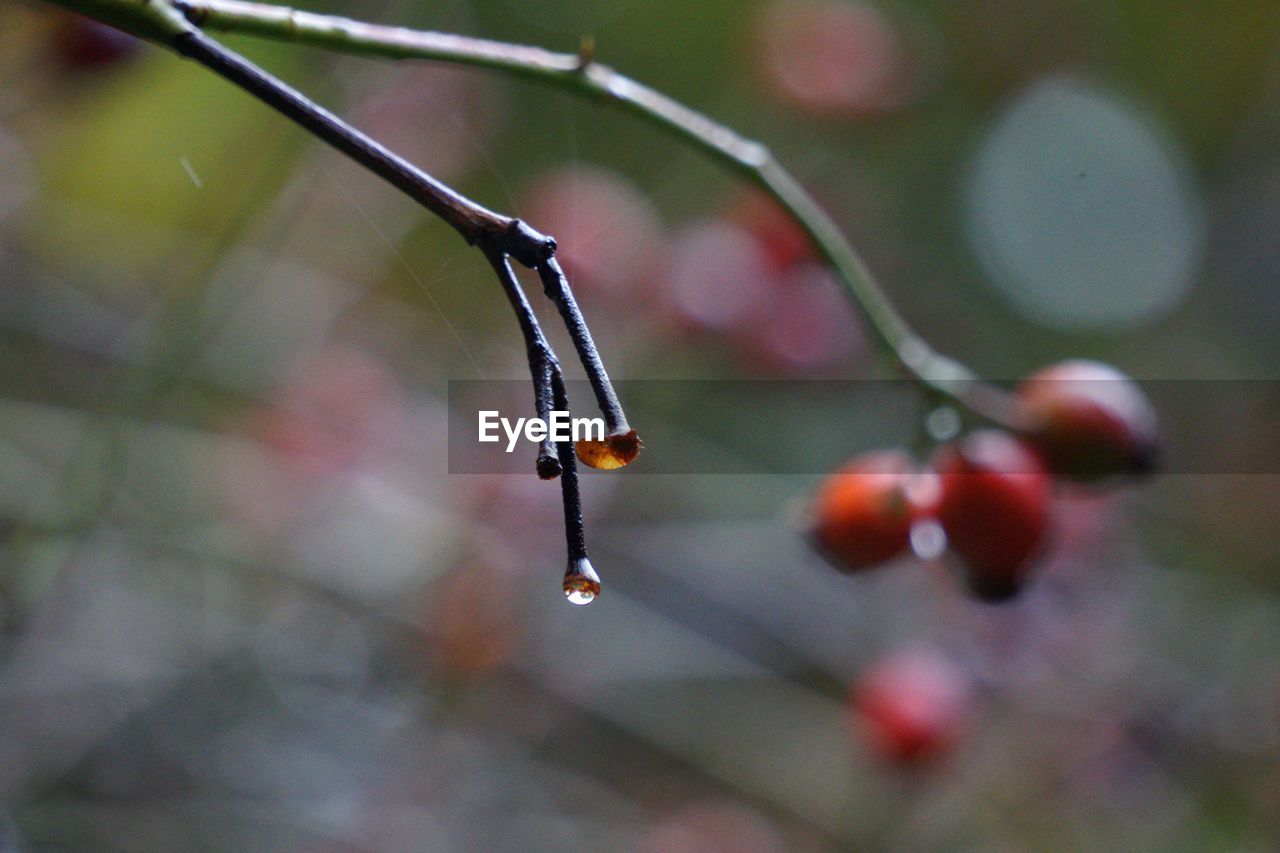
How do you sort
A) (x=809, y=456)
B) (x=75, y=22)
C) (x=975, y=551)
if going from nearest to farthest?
(x=975, y=551) → (x=75, y=22) → (x=809, y=456)

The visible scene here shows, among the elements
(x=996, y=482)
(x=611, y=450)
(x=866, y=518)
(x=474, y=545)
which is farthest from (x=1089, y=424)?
(x=474, y=545)

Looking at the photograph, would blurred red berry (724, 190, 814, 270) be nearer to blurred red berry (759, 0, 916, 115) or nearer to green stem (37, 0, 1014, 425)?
blurred red berry (759, 0, 916, 115)

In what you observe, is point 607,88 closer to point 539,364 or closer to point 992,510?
point 539,364

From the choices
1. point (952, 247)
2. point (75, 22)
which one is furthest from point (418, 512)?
point (952, 247)

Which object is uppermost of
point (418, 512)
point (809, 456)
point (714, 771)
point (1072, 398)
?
point (809, 456)

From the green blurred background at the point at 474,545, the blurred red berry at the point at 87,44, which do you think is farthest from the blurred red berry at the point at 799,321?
the blurred red berry at the point at 87,44

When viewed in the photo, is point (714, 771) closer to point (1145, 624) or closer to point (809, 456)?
point (1145, 624)

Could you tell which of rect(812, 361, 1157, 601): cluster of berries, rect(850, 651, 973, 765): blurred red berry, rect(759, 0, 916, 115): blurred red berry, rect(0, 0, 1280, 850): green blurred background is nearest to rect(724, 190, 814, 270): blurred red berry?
rect(0, 0, 1280, 850): green blurred background
